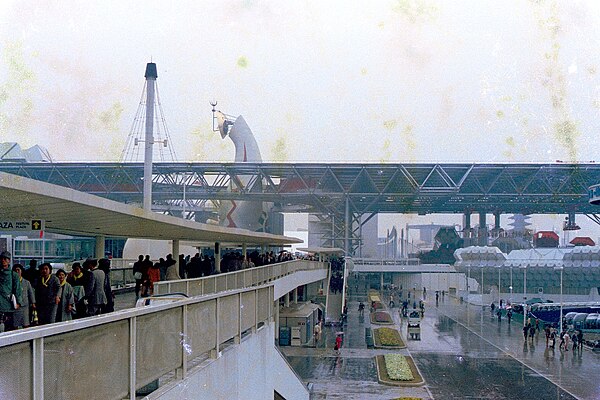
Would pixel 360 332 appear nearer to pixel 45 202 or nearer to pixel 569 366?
pixel 569 366

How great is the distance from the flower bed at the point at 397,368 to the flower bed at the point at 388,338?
3.96m

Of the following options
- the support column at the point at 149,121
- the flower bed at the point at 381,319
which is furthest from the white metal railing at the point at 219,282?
the flower bed at the point at 381,319

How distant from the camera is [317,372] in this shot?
1195 inches

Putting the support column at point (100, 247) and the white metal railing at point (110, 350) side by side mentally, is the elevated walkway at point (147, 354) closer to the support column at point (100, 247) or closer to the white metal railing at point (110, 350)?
the white metal railing at point (110, 350)

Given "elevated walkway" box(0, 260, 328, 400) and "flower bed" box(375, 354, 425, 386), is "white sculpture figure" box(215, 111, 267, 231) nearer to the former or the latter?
"flower bed" box(375, 354, 425, 386)

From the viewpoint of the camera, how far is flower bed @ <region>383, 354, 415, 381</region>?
28.4 metres

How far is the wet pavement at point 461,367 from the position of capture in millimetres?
26547

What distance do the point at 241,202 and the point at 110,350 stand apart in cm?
8581

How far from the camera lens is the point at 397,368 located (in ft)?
→ 99.9

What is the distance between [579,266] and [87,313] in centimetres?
7317

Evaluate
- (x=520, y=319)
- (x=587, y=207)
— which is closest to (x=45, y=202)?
(x=520, y=319)

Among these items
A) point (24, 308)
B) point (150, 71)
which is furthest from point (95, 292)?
point (150, 71)

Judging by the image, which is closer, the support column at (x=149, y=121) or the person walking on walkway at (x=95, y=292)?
the person walking on walkway at (x=95, y=292)

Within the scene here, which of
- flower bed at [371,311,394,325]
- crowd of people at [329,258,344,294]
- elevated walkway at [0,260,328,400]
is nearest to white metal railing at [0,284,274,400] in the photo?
elevated walkway at [0,260,328,400]
